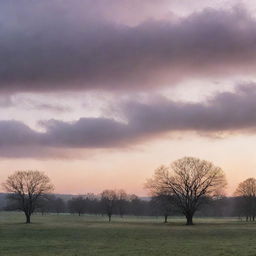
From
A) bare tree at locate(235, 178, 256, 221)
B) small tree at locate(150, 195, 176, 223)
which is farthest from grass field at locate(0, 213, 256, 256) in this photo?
bare tree at locate(235, 178, 256, 221)

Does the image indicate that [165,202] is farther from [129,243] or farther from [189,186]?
[129,243]

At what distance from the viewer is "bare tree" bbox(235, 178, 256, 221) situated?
127 metres

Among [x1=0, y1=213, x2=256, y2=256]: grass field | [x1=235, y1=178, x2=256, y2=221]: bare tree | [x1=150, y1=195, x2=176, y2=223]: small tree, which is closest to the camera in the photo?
[x1=0, y1=213, x2=256, y2=256]: grass field

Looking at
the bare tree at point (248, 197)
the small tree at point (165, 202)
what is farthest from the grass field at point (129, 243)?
the bare tree at point (248, 197)

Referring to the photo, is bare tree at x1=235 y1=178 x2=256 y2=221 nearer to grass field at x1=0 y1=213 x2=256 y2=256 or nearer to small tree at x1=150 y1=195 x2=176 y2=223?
small tree at x1=150 y1=195 x2=176 y2=223

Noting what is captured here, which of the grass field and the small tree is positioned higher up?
the small tree

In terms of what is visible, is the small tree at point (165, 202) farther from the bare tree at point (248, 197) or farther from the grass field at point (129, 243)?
the grass field at point (129, 243)

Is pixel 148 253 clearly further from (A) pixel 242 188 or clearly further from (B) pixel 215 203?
(A) pixel 242 188

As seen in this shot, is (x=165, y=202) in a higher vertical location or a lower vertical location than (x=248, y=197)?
lower

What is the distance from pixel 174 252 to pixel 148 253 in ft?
6.18

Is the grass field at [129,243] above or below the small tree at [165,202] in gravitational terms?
below

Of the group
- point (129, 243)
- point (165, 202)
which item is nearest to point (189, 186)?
point (165, 202)

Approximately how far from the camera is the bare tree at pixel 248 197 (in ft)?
415

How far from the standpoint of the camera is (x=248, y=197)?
13350cm
